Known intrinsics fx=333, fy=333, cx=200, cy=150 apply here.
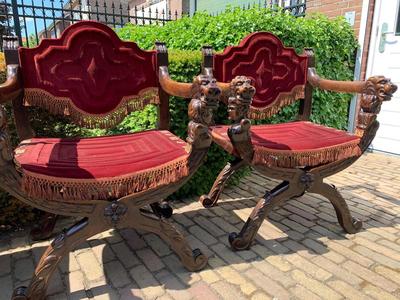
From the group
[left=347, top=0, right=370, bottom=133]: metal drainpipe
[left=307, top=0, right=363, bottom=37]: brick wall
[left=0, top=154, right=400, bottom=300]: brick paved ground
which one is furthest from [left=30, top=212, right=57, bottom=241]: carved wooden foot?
[left=307, top=0, right=363, bottom=37]: brick wall

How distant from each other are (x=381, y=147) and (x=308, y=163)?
282 cm

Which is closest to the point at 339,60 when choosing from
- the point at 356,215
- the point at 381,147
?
the point at 381,147

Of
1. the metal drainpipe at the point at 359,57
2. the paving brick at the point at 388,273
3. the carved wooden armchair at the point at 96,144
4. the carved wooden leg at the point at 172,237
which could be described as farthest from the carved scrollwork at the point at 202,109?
the metal drainpipe at the point at 359,57

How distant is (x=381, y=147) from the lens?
4.18 metres

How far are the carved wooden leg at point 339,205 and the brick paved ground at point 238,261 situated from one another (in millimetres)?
62

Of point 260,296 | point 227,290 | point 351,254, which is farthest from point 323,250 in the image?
point 227,290

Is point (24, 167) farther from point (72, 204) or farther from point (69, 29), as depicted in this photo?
point (69, 29)

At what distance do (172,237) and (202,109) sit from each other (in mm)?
715

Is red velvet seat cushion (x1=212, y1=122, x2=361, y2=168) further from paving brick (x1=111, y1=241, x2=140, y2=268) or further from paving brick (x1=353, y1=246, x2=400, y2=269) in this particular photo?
paving brick (x1=111, y1=241, x2=140, y2=268)

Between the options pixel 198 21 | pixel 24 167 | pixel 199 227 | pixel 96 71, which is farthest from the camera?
pixel 198 21

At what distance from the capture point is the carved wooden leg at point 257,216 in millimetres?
2004

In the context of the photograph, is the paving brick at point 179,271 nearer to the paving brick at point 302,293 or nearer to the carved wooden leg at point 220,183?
the paving brick at point 302,293

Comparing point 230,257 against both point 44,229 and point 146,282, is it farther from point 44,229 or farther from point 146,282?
point 44,229

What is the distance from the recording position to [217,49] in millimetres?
3227
